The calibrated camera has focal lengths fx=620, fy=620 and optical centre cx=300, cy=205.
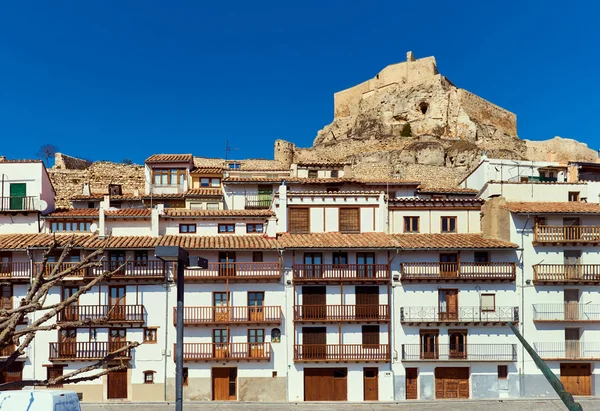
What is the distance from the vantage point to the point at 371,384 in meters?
32.3

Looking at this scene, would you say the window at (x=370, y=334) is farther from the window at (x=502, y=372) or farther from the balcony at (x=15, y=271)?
the balcony at (x=15, y=271)

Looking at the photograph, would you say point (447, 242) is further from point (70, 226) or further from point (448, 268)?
point (70, 226)

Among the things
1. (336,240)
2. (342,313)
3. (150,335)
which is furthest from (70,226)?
(342,313)

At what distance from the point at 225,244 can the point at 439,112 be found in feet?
200

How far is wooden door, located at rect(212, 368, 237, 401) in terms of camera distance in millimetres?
31797

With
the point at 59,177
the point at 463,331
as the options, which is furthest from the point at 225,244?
the point at 59,177

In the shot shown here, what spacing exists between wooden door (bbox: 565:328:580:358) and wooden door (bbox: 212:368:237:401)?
57.5ft

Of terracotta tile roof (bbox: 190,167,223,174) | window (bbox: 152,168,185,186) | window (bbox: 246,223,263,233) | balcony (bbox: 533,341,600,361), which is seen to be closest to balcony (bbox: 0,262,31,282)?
window (bbox: 246,223,263,233)

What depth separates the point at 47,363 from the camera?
102 ft

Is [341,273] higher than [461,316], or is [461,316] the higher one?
[341,273]

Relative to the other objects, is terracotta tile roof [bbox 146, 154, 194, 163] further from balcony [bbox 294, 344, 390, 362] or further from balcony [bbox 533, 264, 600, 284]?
balcony [bbox 533, 264, 600, 284]

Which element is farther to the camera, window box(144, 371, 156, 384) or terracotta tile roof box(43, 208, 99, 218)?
terracotta tile roof box(43, 208, 99, 218)

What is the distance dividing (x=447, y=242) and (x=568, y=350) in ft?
27.6

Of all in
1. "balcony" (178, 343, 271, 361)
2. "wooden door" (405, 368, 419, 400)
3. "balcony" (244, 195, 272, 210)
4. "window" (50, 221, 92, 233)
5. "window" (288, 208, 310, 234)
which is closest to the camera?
"balcony" (178, 343, 271, 361)
